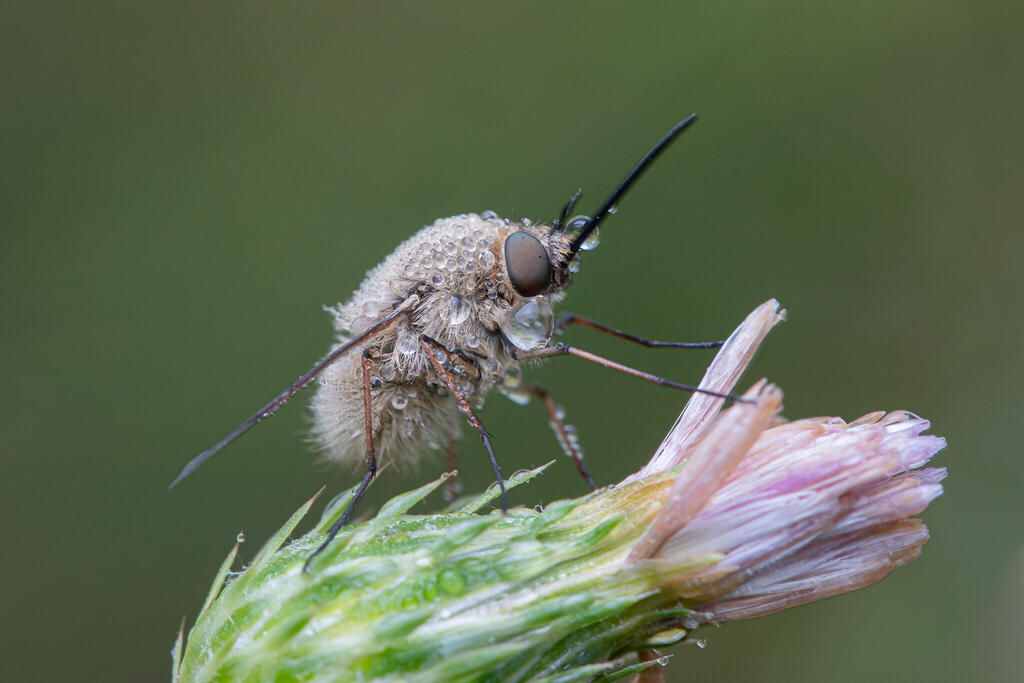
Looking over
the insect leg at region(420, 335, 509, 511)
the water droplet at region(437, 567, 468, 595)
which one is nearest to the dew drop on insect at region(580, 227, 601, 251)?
the insect leg at region(420, 335, 509, 511)

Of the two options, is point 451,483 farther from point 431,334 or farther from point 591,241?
point 591,241

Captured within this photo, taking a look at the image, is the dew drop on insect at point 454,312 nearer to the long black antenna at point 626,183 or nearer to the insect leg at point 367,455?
the insect leg at point 367,455

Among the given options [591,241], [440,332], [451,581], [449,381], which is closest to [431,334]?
[440,332]

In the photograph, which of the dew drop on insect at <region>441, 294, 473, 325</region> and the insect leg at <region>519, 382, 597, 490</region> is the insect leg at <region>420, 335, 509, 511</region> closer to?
the dew drop on insect at <region>441, 294, 473, 325</region>

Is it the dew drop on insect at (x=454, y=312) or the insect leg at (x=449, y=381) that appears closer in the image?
the insect leg at (x=449, y=381)

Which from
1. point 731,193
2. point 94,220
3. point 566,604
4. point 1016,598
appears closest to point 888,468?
point 566,604

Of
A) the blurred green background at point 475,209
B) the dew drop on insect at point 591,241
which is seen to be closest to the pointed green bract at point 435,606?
the dew drop on insect at point 591,241
